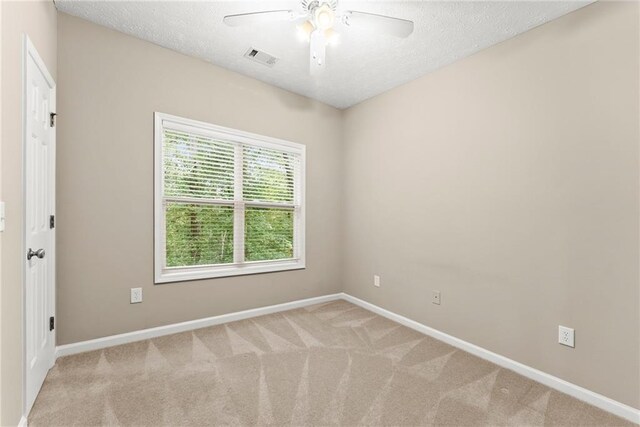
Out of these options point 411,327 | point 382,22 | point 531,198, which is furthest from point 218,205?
point 531,198

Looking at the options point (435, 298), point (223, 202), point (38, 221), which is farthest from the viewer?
point (223, 202)

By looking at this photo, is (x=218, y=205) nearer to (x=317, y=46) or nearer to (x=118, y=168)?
(x=118, y=168)

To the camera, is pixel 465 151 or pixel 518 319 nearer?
pixel 518 319

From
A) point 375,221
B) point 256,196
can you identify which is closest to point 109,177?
point 256,196

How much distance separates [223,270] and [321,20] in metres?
2.44

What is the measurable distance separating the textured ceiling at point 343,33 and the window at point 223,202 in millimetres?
720

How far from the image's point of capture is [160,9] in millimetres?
2195

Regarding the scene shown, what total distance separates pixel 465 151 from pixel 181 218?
9.14 feet

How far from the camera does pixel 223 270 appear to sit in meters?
3.06

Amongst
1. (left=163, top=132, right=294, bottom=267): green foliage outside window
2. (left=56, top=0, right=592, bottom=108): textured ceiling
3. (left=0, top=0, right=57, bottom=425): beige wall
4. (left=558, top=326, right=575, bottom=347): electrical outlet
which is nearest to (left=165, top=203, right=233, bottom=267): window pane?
(left=163, top=132, right=294, bottom=267): green foliage outside window

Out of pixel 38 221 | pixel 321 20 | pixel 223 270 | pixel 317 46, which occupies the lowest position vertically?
pixel 223 270

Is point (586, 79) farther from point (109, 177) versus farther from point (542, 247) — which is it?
point (109, 177)

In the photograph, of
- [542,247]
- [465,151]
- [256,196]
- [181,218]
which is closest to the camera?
[542,247]

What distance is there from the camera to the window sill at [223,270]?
108 inches
